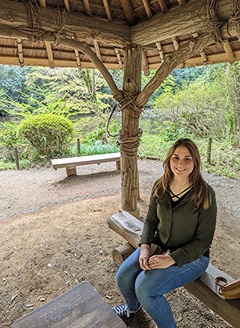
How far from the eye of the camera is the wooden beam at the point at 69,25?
220 cm

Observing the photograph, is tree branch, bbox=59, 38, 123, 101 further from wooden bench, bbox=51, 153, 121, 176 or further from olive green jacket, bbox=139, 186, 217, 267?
wooden bench, bbox=51, 153, 121, 176

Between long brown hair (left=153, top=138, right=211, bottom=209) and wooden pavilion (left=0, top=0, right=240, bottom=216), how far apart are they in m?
1.16

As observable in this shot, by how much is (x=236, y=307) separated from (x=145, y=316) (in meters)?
0.83

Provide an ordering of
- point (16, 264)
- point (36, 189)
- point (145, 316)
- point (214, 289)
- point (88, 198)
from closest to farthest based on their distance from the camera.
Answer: point (214, 289) < point (145, 316) < point (16, 264) < point (88, 198) < point (36, 189)

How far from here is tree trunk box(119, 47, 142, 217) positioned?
3.02 meters

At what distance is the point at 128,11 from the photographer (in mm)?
2812

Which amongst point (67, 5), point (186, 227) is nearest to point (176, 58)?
point (67, 5)

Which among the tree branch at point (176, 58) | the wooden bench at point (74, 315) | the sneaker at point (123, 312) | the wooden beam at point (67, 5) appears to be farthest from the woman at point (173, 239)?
the wooden beam at point (67, 5)

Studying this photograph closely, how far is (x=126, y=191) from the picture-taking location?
11.2 feet

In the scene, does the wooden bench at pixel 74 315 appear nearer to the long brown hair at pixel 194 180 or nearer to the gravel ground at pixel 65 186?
the long brown hair at pixel 194 180

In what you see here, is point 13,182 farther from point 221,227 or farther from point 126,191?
point 221,227

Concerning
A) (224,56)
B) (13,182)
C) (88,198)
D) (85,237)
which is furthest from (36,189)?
(224,56)

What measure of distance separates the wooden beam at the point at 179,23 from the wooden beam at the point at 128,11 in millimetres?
106

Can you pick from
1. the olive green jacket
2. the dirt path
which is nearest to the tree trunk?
the dirt path
